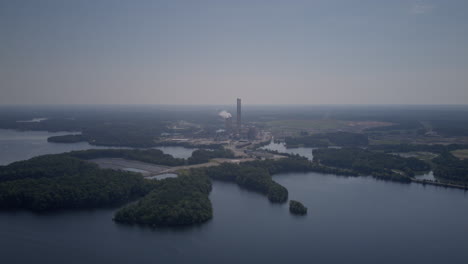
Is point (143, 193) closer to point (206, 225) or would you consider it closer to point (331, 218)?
point (206, 225)

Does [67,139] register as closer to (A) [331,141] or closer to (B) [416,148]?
(A) [331,141]

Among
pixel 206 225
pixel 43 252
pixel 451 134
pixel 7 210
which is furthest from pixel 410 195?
pixel 451 134

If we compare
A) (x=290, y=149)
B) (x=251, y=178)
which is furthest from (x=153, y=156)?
(x=290, y=149)

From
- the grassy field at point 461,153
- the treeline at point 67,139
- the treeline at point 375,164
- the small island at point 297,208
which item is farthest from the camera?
the treeline at point 67,139

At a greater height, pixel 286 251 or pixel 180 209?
pixel 180 209

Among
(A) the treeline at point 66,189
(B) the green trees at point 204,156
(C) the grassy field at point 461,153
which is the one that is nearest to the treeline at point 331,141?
(C) the grassy field at point 461,153

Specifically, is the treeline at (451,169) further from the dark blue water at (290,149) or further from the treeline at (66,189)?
the treeline at (66,189)

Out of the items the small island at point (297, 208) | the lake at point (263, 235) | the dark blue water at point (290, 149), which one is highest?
the dark blue water at point (290, 149)
